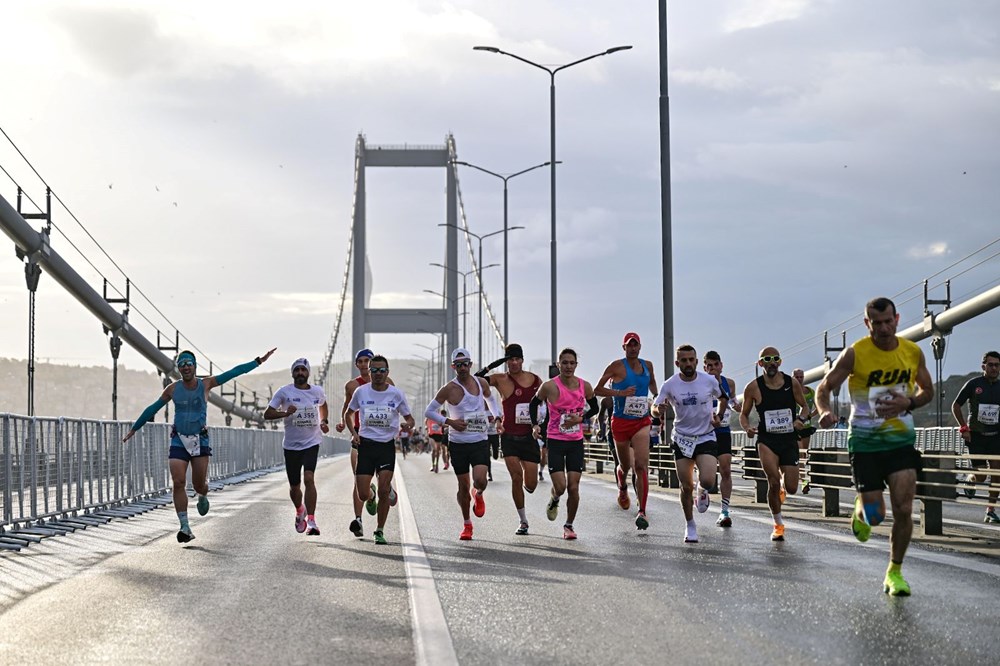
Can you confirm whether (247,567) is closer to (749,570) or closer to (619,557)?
(619,557)

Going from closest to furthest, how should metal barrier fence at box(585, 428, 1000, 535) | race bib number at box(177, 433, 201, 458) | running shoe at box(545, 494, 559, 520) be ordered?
metal barrier fence at box(585, 428, 1000, 535) < race bib number at box(177, 433, 201, 458) < running shoe at box(545, 494, 559, 520)

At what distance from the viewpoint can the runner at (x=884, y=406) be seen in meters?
8.90

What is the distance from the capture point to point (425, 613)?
26.3 feet

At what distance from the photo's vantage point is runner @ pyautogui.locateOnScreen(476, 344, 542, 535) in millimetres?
14711

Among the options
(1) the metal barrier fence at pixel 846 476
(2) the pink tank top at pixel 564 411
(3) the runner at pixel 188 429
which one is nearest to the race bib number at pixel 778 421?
(1) the metal barrier fence at pixel 846 476

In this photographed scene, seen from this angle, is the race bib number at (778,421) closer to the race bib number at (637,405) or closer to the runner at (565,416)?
the race bib number at (637,405)

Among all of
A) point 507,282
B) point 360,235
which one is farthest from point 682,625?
point 360,235

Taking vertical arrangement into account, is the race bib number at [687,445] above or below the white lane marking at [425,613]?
above

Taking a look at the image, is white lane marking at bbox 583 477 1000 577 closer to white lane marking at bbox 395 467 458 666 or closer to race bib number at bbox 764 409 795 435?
race bib number at bbox 764 409 795 435

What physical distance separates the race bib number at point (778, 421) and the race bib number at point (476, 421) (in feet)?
8.59

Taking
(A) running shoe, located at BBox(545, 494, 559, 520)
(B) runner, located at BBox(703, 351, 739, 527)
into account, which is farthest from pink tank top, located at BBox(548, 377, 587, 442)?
(B) runner, located at BBox(703, 351, 739, 527)

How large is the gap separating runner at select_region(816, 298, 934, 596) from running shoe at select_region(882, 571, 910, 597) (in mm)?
24

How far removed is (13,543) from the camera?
44.4 feet

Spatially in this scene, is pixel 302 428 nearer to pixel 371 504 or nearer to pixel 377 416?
pixel 371 504
